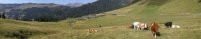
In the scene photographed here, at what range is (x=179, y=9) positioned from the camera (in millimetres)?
192125

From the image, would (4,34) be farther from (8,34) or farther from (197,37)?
(197,37)

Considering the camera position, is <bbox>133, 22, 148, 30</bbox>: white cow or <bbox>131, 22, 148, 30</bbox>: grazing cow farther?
<bbox>133, 22, 148, 30</bbox>: white cow

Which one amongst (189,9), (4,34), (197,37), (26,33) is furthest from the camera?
(189,9)

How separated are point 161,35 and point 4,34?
970 inches

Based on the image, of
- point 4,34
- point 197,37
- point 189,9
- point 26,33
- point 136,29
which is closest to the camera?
point 197,37

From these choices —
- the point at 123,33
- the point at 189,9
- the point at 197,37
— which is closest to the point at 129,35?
the point at 123,33

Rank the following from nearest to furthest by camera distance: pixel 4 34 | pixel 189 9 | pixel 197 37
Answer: pixel 197 37
pixel 4 34
pixel 189 9

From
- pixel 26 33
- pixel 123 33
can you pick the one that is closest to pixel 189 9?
pixel 26 33

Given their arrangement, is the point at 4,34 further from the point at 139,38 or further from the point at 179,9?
the point at 179,9

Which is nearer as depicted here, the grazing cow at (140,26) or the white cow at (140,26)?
the grazing cow at (140,26)

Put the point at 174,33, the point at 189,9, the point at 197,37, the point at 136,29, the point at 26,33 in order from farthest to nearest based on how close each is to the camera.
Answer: the point at 189,9
the point at 26,33
the point at 136,29
the point at 174,33
the point at 197,37

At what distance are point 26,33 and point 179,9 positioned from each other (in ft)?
419

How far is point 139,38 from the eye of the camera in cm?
5056

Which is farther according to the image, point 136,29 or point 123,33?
point 136,29
